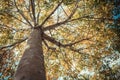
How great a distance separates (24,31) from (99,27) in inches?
201

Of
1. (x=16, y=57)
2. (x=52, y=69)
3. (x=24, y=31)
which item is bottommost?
(x=52, y=69)

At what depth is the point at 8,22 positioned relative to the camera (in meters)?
12.2

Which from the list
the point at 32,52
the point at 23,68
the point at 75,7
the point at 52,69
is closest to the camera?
the point at 23,68

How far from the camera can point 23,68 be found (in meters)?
4.55

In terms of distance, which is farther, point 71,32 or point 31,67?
point 71,32

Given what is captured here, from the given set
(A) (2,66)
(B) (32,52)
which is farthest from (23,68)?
(A) (2,66)

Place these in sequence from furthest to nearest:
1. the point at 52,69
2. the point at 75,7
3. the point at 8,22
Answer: the point at 52,69, the point at 8,22, the point at 75,7

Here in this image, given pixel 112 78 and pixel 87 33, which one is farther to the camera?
pixel 87 33

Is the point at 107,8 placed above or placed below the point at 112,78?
above

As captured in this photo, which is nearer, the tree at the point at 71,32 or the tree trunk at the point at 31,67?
the tree trunk at the point at 31,67

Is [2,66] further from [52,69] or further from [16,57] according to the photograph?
[52,69]

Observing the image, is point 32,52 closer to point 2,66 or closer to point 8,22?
point 2,66

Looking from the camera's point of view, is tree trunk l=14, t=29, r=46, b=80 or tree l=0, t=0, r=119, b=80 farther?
tree l=0, t=0, r=119, b=80

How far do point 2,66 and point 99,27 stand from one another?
213 inches
